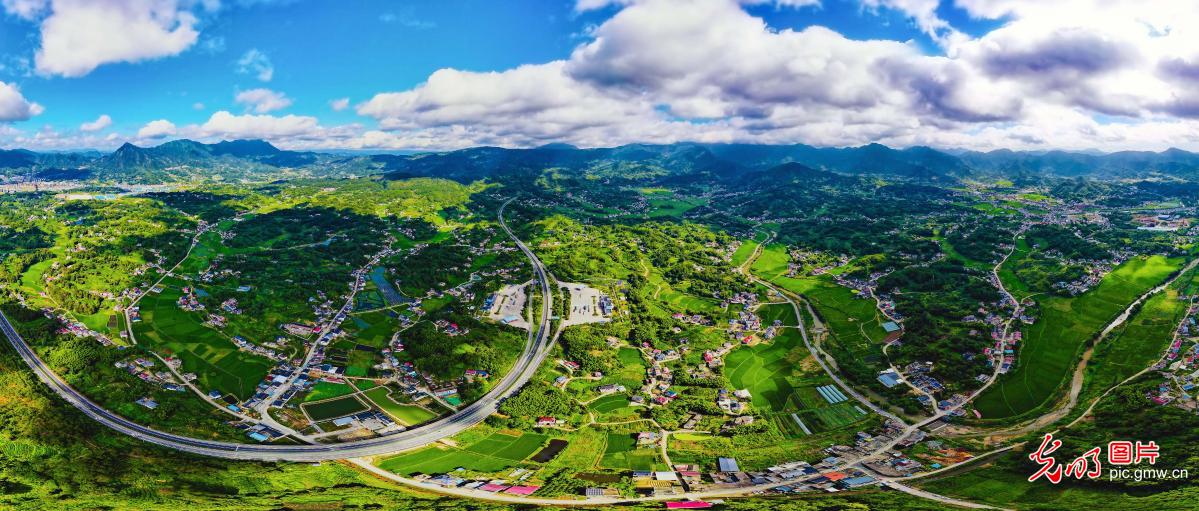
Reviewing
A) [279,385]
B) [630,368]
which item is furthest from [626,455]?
[279,385]

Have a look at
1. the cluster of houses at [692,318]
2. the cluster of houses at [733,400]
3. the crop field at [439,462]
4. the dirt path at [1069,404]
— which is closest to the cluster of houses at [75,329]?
the crop field at [439,462]

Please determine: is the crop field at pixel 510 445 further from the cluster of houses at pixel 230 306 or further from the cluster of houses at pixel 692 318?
the cluster of houses at pixel 230 306

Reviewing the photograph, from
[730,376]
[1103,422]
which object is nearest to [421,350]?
[730,376]

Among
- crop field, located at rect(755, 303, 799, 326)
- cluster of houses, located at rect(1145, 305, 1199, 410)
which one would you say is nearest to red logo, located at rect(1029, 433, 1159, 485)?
cluster of houses, located at rect(1145, 305, 1199, 410)

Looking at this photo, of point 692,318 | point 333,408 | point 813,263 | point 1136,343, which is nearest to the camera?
point 333,408

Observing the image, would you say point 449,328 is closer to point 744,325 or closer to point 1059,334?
point 744,325

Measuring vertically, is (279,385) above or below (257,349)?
below

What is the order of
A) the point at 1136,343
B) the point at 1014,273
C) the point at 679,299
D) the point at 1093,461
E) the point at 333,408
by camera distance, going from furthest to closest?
the point at 1014,273, the point at 679,299, the point at 1136,343, the point at 333,408, the point at 1093,461
